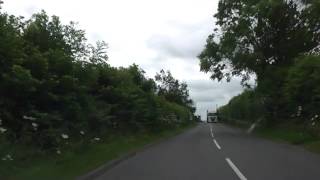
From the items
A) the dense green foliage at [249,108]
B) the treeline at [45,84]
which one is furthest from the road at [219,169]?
the dense green foliage at [249,108]

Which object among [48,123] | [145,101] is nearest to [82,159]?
[48,123]

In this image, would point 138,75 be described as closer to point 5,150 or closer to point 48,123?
point 48,123

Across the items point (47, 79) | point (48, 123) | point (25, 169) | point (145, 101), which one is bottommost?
point (25, 169)

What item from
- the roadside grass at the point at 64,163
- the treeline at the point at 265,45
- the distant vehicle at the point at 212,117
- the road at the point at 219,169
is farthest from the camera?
the distant vehicle at the point at 212,117

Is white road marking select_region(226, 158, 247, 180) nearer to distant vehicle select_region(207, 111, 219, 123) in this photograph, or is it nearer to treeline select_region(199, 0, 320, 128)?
treeline select_region(199, 0, 320, 128)

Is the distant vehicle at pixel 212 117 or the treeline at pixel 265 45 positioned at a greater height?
the distant vehicle at pixel 212 117

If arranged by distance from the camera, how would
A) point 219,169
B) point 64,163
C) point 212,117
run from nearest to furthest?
point 64,163 < point 219,169 < point 212,117

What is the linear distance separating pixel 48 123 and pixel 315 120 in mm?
19449

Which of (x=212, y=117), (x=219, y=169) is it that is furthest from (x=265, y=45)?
(x=212, y=117)

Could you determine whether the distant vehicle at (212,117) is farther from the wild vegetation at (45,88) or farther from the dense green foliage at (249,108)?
the wild vegetation at (45,88)

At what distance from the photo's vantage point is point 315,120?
3322cm

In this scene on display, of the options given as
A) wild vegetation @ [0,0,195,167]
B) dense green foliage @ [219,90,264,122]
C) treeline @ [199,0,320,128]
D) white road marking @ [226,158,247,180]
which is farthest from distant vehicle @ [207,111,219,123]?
white road marking @ [226,158,247,180]

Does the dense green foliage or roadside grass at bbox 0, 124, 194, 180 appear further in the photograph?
the dense green foliage

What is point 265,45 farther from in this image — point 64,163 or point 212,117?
point 212,117
